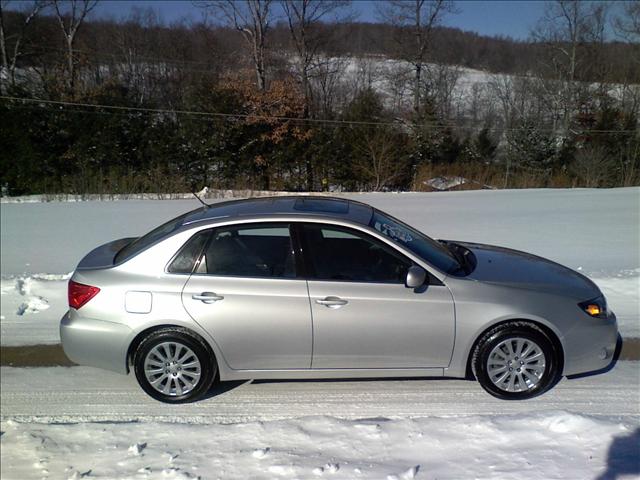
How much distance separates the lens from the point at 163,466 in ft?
10.0

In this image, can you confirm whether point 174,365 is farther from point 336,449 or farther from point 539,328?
point 539,328

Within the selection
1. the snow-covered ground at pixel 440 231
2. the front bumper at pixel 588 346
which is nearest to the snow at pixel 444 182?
the snow-covered ground at pixel 440 231

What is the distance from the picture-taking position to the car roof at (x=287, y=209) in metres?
4.24

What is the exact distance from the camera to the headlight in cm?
400

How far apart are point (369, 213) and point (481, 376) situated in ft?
5.45

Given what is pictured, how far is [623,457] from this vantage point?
303 cm

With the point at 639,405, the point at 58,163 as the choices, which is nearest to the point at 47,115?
the point at 58,163

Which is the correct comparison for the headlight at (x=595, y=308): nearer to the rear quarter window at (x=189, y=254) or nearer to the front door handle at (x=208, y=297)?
the front door handle at (x=208, y=297)

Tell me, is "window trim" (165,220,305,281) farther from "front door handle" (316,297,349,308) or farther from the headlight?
the headlight

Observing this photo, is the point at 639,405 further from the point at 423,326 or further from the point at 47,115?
the point at 47,115

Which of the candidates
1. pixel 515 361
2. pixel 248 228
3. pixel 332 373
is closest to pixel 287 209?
pixel 248 228

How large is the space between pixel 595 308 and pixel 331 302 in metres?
2.08

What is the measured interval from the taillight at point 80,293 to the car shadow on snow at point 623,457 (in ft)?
11.9

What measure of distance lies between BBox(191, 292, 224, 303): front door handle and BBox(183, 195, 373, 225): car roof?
661mm
